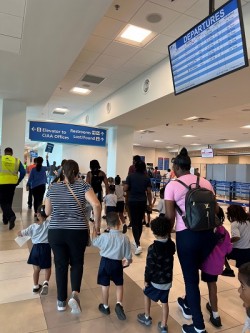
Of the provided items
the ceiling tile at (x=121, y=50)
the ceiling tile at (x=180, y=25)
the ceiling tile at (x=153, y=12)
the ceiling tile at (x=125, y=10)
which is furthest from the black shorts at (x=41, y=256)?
the ceiling tile at (x=121, y=50)

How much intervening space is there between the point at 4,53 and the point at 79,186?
3.02 m

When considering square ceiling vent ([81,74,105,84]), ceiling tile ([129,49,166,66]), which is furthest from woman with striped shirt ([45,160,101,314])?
square ceiling vent ([81,74,105,84])

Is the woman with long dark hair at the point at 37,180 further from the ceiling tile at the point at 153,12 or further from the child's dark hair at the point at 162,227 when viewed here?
the child's dark hair at the point at 162,227

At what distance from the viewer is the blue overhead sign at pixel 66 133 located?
23.4 feet

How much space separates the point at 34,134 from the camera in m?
7.13

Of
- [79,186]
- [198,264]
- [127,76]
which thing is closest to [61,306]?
[79,186]

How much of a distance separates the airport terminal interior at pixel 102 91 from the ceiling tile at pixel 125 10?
0.06ft

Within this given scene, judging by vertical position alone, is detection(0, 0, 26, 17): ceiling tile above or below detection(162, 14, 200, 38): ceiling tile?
below

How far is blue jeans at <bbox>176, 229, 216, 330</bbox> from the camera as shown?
1.96 meters

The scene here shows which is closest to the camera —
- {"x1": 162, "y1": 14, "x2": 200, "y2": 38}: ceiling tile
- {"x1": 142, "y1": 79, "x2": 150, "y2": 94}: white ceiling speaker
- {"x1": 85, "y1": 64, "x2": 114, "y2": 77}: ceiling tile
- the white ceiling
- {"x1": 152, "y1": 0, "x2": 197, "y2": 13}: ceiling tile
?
the white ceiling

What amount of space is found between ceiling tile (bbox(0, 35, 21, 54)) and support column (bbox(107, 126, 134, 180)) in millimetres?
4874

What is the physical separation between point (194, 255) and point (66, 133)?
625 cm

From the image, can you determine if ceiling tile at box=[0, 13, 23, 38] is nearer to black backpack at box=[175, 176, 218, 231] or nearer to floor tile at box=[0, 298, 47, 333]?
black backpack at box=[175, 176, 218, 231]

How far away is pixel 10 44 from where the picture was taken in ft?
12.2
